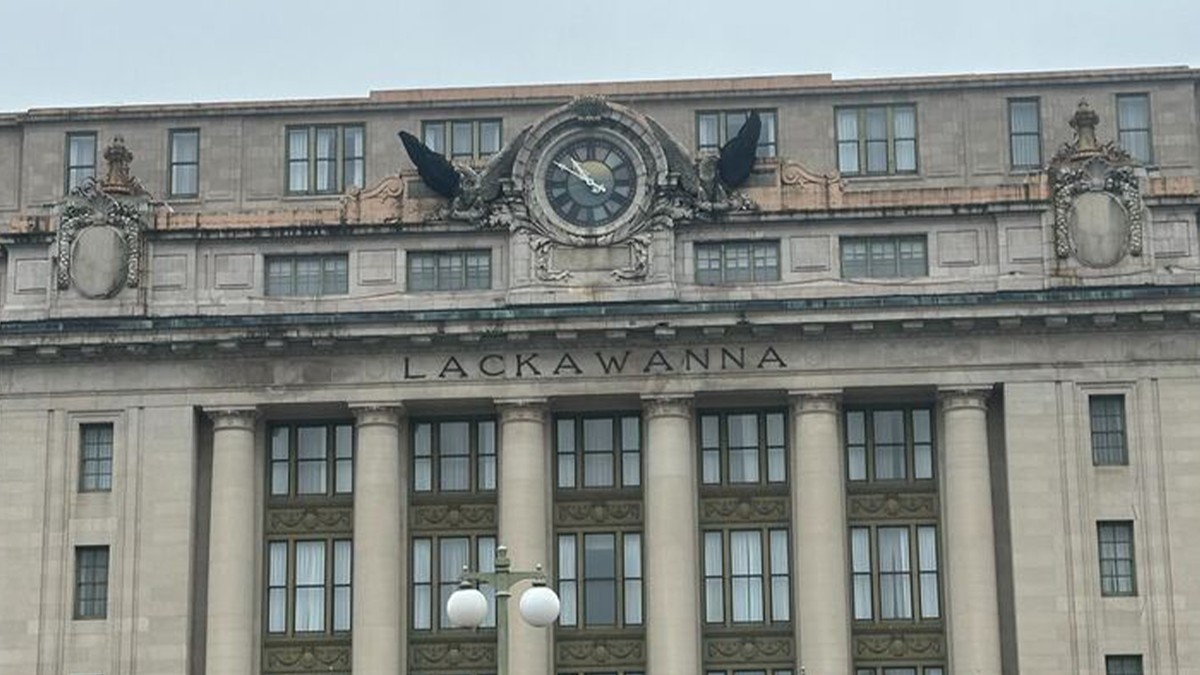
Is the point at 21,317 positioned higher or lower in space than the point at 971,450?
higher

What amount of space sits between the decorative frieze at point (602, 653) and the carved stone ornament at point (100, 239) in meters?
15.8

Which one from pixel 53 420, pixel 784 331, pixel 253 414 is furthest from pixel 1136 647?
pixel 53 420

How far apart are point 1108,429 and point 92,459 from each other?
27.8 metres

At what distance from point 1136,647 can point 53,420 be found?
29874mm

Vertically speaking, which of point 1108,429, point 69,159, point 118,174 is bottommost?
point 1108,429

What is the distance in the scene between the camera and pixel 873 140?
7150 centimetres

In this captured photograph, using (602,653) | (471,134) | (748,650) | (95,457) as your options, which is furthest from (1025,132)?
(95,457)

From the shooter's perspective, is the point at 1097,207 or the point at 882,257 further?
the point at 882,257

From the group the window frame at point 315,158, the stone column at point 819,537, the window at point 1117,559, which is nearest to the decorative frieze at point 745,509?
the stone column at point 819,537

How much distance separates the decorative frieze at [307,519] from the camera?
212 feet

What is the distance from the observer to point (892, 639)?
207 ft

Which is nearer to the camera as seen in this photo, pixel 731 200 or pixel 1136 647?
pixel 1136 647

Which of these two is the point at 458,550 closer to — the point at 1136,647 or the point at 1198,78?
the point at 1136,647

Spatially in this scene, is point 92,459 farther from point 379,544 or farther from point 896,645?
point 896,645
